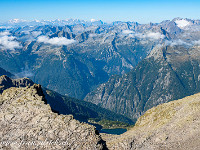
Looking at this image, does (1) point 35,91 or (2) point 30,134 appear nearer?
(2) point 30,134

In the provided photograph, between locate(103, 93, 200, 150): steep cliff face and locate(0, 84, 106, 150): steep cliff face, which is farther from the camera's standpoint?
locate(103, 93, 200, 150): steep cliff face

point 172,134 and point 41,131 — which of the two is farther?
point 172,134

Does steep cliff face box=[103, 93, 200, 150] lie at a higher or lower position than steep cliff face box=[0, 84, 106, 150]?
lower

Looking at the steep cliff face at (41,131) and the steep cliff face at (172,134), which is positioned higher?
the steep cliff face at (41,131)

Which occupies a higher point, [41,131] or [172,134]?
[41,131]

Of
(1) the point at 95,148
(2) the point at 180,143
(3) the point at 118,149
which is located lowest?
(3) the point at 118,149

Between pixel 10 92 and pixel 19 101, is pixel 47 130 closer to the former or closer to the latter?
pixel 19 101

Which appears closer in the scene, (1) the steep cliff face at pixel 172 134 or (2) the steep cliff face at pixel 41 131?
(2) the steep cliff face at pixel 41 131

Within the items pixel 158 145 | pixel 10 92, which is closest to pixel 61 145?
pixel 10 92
